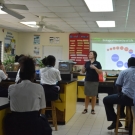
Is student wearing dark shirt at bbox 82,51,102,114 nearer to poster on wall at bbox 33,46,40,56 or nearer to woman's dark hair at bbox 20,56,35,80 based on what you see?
woman's dark hair at bbox 20,56,35,80

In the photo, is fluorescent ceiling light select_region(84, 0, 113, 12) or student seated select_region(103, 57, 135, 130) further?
fluorescent ceiling light select_region(84, 0, 113, 12)

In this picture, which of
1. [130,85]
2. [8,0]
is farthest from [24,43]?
[130,85]

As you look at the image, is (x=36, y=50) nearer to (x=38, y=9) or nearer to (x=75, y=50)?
(x=75, y=50)

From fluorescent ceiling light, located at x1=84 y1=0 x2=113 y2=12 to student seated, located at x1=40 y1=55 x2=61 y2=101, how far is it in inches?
66.5

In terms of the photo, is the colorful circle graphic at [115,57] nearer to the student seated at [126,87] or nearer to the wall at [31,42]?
the wall at [31,42]

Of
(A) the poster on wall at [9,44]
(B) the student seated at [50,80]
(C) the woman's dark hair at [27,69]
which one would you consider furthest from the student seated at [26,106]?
(A) the poster on wall at [9,44]

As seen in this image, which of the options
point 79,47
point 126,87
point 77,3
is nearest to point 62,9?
point 77,3

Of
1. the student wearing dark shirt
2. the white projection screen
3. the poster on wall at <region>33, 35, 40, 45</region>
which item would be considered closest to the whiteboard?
the poster on wall at <region>33, 35, 40, 45</region>

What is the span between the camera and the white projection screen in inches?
392

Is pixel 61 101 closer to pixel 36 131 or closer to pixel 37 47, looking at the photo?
pixel 36 131

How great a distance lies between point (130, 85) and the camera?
3.82m

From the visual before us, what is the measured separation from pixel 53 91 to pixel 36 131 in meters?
1.94

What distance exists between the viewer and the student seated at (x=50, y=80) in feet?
13.7

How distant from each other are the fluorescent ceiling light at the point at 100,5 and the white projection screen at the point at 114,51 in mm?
4235
